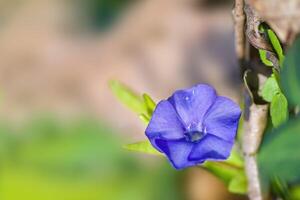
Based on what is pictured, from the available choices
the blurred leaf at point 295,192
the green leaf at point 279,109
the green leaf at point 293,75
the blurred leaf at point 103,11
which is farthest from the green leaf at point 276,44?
the blurred leaf at point 103,11

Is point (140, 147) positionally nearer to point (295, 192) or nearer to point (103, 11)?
point (295, 192)

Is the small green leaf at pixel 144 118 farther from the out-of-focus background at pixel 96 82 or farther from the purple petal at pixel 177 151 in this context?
the out-of-focus background at pixel 96 82

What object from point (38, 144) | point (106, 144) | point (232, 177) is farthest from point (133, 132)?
point (232, 177)

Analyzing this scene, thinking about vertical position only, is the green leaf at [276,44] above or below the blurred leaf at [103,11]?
below

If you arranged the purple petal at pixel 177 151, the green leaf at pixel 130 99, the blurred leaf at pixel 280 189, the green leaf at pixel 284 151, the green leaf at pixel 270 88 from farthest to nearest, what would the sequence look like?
the green leaf at pixel 130 99
the blurred leaf at pixel 280 189
the green leaf at pixel 270 88
the purple petal at pixel 177 151
the green leaf at pixel 284 151

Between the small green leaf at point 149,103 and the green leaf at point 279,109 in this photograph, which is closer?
the green leaf at point 279,109
